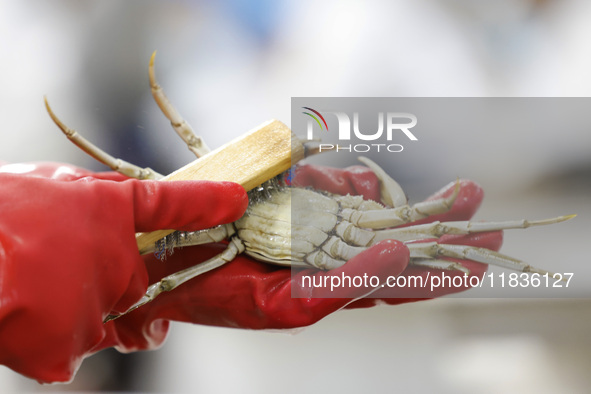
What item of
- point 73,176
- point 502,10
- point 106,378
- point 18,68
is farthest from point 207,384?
point 502,10

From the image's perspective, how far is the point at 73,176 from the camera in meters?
0.49

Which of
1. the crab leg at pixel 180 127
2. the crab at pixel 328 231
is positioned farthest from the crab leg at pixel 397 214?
the crab leg at pixel 180 127

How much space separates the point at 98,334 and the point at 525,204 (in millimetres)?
334

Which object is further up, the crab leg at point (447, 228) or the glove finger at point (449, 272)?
the crab leg at point (447, 228)

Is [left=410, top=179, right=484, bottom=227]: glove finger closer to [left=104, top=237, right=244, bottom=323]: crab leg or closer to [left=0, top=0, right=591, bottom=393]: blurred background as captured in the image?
[left=0, top=0, right=591, bottom=393]: blurred background

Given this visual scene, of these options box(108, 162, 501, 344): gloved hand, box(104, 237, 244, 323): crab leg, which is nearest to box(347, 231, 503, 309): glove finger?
box(108, 162, 501, 344): gloved hand

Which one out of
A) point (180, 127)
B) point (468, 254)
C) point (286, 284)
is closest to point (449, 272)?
point (468, 254)

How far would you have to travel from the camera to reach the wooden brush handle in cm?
42

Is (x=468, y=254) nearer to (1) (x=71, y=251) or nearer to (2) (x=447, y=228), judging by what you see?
(2) (x=447, y=228)

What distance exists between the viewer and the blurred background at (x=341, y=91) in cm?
48

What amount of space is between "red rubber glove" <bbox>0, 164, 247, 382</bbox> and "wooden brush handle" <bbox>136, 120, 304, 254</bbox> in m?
0.02

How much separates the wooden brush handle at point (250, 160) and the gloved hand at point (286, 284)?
0.14ft

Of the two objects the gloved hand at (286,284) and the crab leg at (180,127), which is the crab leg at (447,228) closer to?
the gloved hand at (286,284)

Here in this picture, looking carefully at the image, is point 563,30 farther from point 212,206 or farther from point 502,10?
point 212,206
